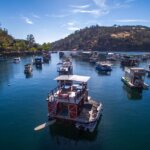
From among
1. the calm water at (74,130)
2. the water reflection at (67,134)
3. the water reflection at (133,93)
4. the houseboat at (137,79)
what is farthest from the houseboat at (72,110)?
the houseboat at (137,79)

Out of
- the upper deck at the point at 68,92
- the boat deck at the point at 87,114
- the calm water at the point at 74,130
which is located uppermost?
the upper deck at the point at 68,92

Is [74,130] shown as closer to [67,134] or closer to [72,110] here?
[67,134]

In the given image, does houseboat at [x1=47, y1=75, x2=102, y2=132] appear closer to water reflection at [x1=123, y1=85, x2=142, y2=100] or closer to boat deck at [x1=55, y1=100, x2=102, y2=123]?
boat deck at [x1=55, y1=100, x2=102, y2=123]

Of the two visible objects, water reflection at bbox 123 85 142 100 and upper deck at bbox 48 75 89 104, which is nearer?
upper deck at bbox 48 75 89 104

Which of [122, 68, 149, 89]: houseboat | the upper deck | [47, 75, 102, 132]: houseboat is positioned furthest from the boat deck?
[122, 68, 149, 89]: houseboat

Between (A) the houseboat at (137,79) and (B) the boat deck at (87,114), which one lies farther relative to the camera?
(A) the houseboat at (137,79)

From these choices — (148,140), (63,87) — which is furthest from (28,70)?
(148,140)

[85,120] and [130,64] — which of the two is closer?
[85,120]

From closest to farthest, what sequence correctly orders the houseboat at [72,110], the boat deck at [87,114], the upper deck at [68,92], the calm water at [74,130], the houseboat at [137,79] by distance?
the calm water at [74,130]
the houseboat at [72,110]
the boat deck at [87,114]
the upper deck at [68,92]
the houseboat at [137,79]

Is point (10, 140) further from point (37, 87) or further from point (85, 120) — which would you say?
point (37, 87)

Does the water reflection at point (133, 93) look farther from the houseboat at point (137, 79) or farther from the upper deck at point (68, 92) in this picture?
the upper deck at point (68, 92)

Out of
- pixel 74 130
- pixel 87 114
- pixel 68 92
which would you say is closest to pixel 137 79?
pixel 68 92
